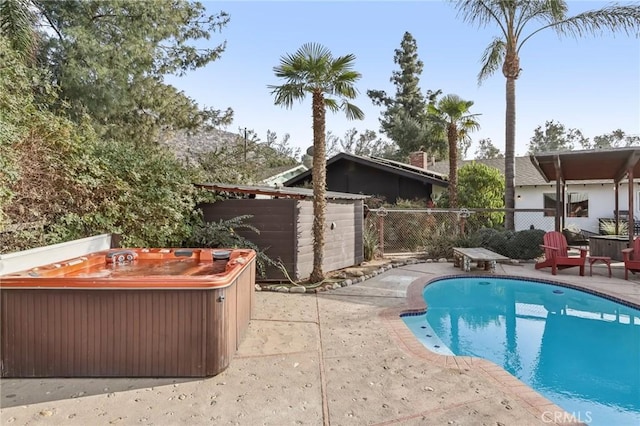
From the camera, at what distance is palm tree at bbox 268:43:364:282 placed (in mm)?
6961

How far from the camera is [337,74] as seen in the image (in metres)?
7.15

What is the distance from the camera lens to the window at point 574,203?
1625cm

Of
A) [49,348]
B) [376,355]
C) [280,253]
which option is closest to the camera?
[49,348]

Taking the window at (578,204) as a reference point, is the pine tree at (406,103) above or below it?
above

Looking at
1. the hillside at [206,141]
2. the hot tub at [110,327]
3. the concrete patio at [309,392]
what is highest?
the hillside at [206,141]

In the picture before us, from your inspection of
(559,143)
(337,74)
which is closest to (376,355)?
(337,74)

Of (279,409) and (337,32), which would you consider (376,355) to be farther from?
(337,32)

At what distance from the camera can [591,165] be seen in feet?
34.3

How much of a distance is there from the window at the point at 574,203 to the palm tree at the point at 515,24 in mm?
5513

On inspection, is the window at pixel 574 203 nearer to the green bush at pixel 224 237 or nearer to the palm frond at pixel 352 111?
the palm frond at pixel 352 111

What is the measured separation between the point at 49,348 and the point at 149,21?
1030 centimetres

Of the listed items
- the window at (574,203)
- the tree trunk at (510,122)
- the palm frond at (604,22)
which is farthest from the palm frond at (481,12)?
the window at (574,203)

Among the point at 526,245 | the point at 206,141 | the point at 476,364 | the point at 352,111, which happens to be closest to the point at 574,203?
the point at 526,245

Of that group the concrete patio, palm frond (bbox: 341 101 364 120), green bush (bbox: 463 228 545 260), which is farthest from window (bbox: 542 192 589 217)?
the concrete patio
